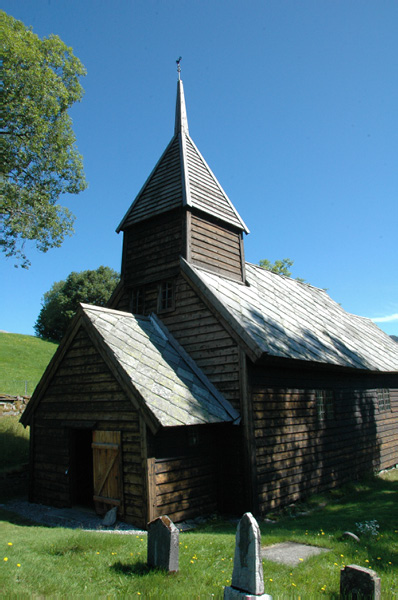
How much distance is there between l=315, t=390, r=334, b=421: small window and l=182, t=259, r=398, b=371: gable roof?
4.10ft

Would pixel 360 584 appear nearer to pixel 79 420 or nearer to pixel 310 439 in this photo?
pixel 79 420

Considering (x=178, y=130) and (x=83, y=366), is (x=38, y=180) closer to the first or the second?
(x=178, y=130)

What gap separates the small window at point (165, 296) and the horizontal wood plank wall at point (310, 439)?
4016 millimetres

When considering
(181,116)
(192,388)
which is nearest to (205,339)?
(192,388)

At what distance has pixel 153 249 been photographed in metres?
14.8

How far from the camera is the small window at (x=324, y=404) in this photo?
45.6 feet

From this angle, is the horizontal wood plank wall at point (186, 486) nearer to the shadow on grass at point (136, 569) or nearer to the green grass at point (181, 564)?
the green grass at point (181, 564)

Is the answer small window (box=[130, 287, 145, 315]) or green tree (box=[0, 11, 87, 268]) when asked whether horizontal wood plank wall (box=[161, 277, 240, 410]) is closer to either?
small window (box=[130, 287, 145, 315])

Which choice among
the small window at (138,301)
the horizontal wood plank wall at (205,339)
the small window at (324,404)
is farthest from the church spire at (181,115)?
the small window at (324,404)

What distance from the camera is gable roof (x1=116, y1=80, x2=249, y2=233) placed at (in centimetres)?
1481

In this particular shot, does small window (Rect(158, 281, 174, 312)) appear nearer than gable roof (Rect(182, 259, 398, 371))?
No

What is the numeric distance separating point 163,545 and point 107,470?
4.91m

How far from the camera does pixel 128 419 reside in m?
9.80

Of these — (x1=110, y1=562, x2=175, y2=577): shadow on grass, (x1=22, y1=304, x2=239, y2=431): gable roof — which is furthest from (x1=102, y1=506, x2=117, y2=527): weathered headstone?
(x1=110, y1=562, x2=175, y2=577): shadow on grass
